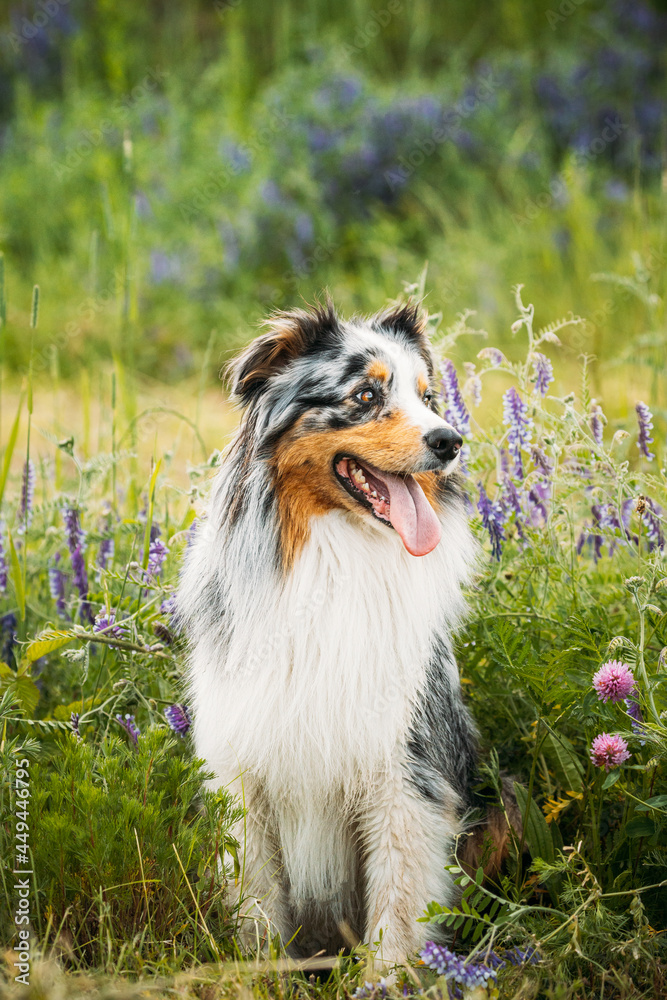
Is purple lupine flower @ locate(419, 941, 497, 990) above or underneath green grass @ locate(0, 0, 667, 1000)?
underneath

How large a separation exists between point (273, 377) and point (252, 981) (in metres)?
1.48

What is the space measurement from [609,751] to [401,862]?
60 cm

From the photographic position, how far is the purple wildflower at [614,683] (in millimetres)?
2029

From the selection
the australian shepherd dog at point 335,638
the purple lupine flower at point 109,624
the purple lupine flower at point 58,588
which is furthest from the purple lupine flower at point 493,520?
the purple lupine flower at point 58,588

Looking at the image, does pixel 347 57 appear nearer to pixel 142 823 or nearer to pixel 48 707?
pixel 48 707

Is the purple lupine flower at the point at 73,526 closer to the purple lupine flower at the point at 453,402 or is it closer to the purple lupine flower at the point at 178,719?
the purple lupine flower at the point at 178,719

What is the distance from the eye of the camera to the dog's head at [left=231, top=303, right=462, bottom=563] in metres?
2.26

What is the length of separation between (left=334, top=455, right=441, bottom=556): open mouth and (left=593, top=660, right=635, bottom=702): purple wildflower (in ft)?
1.68

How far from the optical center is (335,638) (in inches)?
90.9

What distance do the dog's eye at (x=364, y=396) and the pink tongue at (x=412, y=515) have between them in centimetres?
20

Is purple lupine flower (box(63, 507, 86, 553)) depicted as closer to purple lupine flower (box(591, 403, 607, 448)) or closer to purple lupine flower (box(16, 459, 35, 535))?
purple lupine flower (box(16, 459, 35, 535))

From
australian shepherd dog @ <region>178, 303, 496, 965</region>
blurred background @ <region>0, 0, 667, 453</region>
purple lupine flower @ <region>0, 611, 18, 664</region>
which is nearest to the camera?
australian shepherd dog @ <region>178, 303, 496, 965</region>

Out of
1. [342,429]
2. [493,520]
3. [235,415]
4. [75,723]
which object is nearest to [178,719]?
[75,723]

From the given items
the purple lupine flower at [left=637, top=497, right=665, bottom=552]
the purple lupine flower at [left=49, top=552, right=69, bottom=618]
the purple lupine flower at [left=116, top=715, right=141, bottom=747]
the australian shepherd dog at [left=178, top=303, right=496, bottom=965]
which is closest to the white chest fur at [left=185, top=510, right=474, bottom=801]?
the australian shepherd dog at [left=178, top=303, right=496, bottom=965]
